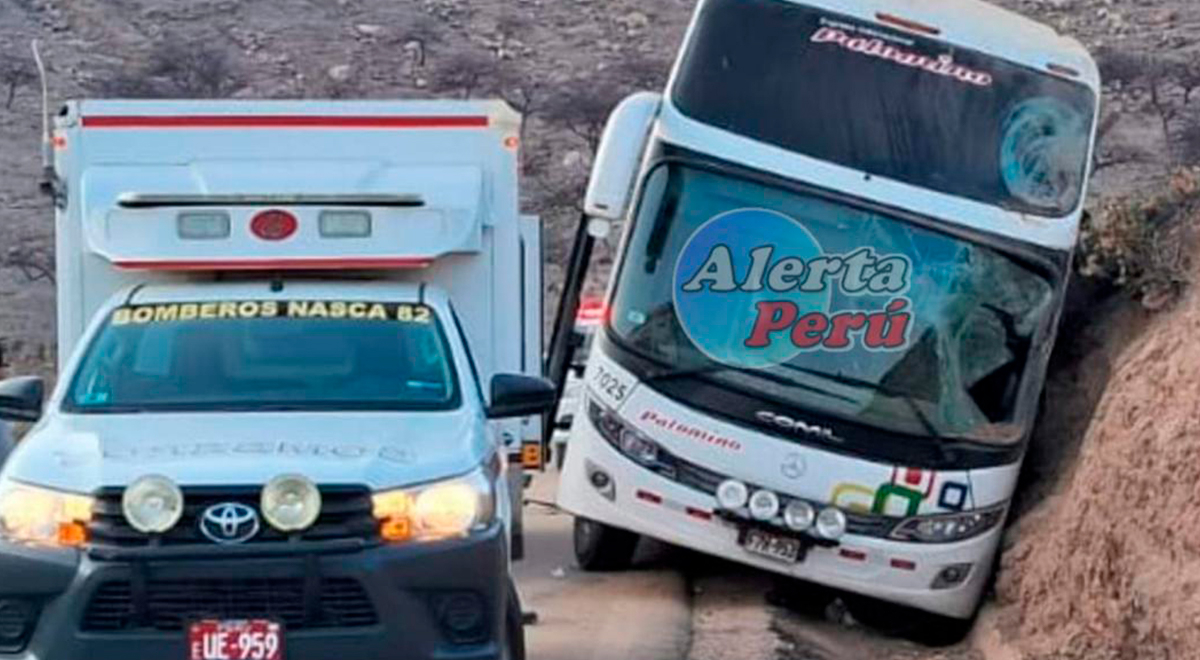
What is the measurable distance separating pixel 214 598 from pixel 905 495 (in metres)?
5.32

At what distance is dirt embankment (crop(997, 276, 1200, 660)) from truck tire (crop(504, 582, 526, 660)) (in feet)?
9.39

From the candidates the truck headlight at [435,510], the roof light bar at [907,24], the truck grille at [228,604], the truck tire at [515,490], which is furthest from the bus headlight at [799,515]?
the truck grille at [228,604]

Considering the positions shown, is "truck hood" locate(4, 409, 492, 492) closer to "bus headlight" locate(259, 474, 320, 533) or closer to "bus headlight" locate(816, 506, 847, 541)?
"bus headlight" locate(259, 474, 320, 533)

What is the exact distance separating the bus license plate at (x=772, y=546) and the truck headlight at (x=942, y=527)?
544 millimetres

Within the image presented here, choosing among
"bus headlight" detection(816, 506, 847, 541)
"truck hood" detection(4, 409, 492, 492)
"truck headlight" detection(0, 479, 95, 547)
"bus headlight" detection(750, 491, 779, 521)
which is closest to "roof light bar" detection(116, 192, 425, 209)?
"truck hood" detection(4, 409, 492, 492)

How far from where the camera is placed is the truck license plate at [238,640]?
872 cm

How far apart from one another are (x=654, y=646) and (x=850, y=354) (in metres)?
2.03

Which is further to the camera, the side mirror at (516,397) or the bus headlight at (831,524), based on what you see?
the bus headlight at (831,524)

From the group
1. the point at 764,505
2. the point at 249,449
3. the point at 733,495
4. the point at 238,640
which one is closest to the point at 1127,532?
the point at 764,505

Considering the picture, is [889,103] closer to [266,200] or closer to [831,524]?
[831,524]

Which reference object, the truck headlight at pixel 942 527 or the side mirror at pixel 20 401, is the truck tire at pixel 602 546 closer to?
the truck headlight at pixel 942 527

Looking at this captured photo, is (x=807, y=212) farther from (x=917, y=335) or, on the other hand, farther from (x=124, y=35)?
(x=124, y=35)

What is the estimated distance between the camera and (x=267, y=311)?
35.1 feet

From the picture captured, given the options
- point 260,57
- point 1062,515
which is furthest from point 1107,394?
point 260,57
